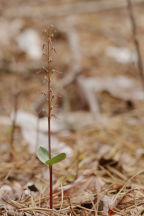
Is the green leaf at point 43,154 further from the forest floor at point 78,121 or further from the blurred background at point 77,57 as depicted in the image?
the blurred background at point 77,57

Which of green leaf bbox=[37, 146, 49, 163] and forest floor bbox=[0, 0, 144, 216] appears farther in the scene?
forest floor bbox=[0, 0, 144, 216]

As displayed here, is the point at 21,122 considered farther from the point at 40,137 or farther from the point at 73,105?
the point at 73,105

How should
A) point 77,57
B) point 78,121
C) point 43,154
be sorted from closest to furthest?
point 43,154 → point 78,121 → point 77,57

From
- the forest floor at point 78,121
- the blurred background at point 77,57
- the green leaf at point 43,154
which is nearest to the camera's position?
the green leaf at point 43,154

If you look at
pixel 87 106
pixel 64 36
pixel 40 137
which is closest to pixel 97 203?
pixel 40 137

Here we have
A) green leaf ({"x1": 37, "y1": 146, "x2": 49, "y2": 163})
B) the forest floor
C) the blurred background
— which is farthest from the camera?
the blurred background

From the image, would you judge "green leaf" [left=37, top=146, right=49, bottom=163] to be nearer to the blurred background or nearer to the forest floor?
the forest floor

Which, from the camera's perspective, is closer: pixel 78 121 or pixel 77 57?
pixel 78 121

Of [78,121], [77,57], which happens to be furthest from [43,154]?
[77,57]

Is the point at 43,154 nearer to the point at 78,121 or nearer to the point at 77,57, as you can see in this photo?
the point at 78,121

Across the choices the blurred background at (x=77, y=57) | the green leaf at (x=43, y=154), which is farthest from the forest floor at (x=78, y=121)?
the green leaf at (x=43, y=154)

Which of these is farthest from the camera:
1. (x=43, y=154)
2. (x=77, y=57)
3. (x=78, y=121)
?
(x=77, y=57)

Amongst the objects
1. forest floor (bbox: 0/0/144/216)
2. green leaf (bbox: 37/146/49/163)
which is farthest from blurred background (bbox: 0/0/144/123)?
green leaf (bbox: 37/146/49/163)

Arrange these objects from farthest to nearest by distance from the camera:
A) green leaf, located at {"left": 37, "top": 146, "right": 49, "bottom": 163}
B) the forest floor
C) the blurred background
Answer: the blurred background → the forest floor → green leaf, located at {"left": 37, "top": 146, "right": 49, "bottom": 163}
